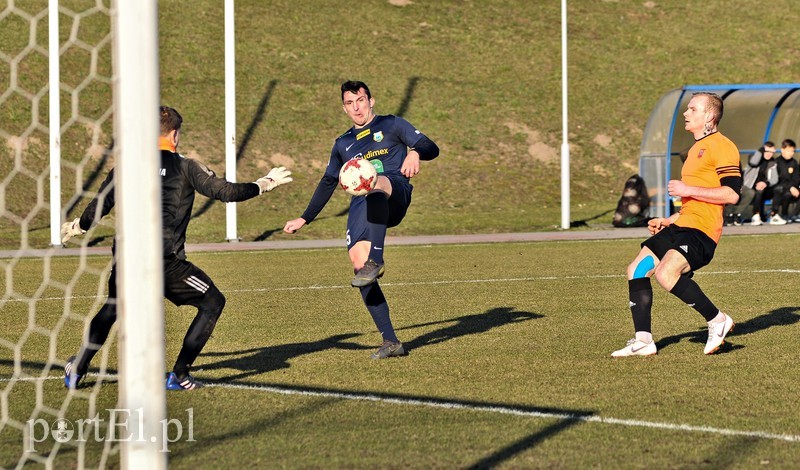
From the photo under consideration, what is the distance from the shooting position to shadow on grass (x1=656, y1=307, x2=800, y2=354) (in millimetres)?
9031

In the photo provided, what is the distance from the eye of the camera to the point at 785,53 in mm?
42688

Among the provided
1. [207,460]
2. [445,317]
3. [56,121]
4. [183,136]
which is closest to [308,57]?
[183,136]

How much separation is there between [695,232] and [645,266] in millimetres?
414

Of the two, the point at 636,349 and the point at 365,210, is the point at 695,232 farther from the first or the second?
the point at 365,210

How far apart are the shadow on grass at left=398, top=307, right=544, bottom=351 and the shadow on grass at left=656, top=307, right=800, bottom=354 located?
5.19 feet

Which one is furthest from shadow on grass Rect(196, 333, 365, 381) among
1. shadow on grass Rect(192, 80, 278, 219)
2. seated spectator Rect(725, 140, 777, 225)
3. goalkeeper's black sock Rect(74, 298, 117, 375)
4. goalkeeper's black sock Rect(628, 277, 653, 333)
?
shadow on grass Rect(192, 80, 278, 219)

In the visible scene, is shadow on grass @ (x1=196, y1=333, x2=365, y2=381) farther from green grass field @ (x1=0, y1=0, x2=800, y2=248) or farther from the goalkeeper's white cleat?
green grass field @ (x1=0, y1=0, x2=800, y2=248)

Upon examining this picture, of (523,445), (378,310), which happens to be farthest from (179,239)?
(523,445)

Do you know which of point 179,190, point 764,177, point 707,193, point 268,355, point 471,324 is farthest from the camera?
point 764,177

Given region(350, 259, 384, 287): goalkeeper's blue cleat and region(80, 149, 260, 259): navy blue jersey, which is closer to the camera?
region(80, 149, 260, 259): navy blue jersey

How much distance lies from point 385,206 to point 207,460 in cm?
345

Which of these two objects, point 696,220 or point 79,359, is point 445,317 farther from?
point 79,359

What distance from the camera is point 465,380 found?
7473 mm

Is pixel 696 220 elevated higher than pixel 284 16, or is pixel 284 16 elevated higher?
pixel 284 16
